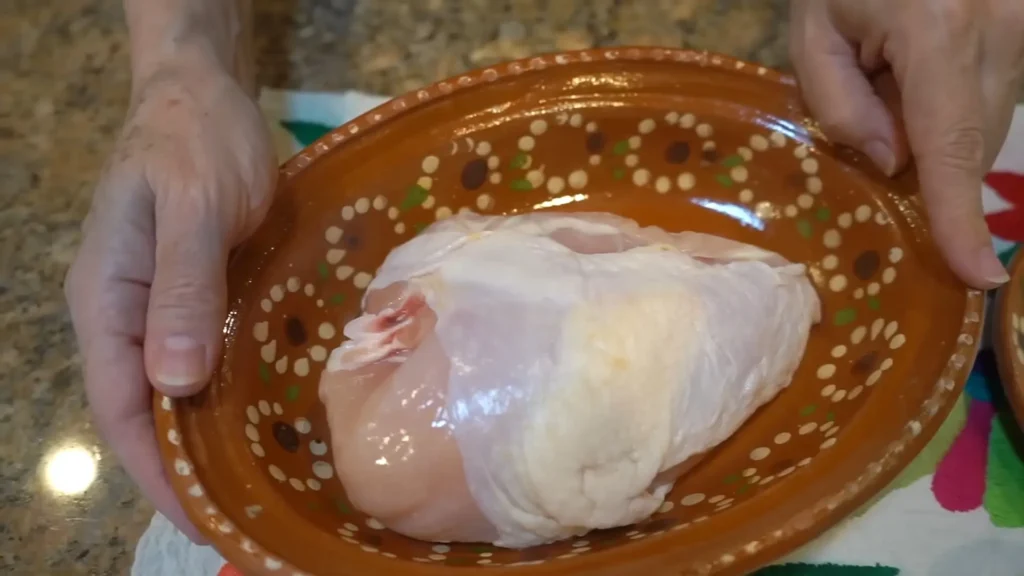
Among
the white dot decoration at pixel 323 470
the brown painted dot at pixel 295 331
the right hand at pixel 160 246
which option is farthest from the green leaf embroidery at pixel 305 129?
the white dot decoration at pixel 323 470

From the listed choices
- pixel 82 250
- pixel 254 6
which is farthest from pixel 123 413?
pixel 254 6

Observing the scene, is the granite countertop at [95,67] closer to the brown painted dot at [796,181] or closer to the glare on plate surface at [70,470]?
the glare on plate surface at [70,470]

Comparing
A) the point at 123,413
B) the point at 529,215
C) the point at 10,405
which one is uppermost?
the point at 529,215

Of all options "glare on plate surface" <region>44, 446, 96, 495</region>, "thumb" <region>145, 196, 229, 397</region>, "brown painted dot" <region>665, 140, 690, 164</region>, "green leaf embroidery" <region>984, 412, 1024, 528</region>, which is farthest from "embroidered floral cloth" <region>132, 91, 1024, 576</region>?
"brown painted dot" <region>665, 140, 690, 164</region>

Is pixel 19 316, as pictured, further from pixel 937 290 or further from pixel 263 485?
pixel 937 290

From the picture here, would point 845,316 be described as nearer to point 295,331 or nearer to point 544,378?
point 544,378

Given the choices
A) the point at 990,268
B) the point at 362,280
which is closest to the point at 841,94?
the point at 990,268
